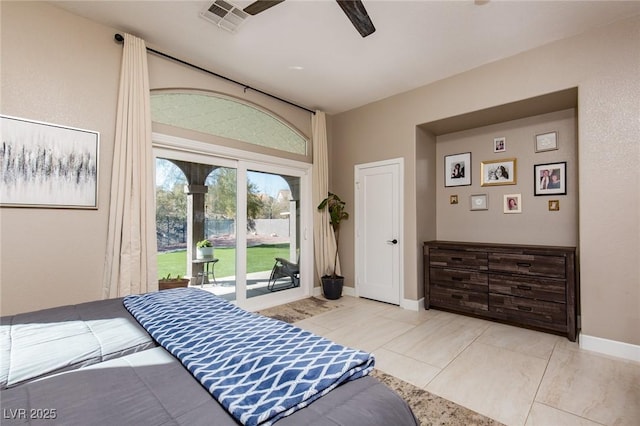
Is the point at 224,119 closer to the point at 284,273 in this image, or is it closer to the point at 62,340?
the point at 284,273

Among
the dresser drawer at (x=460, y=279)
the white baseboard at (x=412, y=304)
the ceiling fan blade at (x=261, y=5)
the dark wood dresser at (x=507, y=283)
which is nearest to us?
the ceiling fan blade at (x=261, y=5)

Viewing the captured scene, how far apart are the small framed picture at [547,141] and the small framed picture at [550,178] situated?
0.19 metres

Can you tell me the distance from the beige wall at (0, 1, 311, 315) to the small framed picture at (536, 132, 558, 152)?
4694 mm

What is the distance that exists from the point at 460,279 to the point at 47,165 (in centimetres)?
442

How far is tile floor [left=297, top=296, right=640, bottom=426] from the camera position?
1901mm

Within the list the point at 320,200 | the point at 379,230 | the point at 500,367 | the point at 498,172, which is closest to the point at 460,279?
the point at 379,230

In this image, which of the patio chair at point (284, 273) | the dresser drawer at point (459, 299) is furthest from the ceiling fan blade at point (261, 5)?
the dresser drawer at point (459, 299)

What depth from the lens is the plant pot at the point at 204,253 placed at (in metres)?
3.47

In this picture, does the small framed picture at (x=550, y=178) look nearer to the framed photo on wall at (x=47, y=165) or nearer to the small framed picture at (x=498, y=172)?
the small framed picture at (x=498, y=172)

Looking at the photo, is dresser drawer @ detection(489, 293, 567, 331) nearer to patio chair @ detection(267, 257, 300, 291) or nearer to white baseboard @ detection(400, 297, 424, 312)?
white baseboard @ detection(400, 297, 424, 312)

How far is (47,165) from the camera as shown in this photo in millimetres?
2430

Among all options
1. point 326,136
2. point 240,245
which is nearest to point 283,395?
point 240,245

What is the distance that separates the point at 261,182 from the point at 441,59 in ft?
8.83

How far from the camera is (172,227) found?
3252 millimetres
